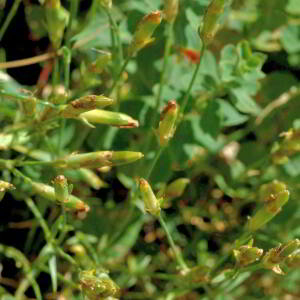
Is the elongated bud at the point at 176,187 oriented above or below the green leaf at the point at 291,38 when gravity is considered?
below

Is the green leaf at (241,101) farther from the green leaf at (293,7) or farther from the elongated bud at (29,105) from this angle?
the elongated bud at (29,105)

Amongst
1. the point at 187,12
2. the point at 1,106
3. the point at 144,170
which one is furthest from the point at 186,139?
the point at 1,106

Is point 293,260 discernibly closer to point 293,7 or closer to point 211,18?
point 211,18

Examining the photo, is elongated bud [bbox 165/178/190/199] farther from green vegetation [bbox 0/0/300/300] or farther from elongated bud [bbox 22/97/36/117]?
elongated bud [bbox 22/97/36/117]

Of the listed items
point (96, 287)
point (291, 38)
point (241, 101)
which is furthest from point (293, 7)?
point (96, 287)

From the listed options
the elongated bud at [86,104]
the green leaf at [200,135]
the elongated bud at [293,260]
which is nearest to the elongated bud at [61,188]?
the elongated bud at [86,104]

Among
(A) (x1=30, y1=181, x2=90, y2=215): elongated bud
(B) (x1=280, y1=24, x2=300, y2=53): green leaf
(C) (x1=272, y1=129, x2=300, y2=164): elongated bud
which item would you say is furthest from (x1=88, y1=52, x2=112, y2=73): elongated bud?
(B) (x1=280, y1=24, x2=300, y2=53): green leaf

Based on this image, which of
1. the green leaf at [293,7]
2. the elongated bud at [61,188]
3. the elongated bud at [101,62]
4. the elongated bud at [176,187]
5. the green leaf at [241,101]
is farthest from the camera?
the green leaf at [293,7]

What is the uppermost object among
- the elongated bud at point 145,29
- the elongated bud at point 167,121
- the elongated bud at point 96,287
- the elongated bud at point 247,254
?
the elongated bud at point 145,29

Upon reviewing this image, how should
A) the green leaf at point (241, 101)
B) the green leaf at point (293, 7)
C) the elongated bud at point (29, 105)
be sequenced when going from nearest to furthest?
the elongated bud at point (29, 105), the green leaf at point (241, 101), the green leaf at point (293, 7)
